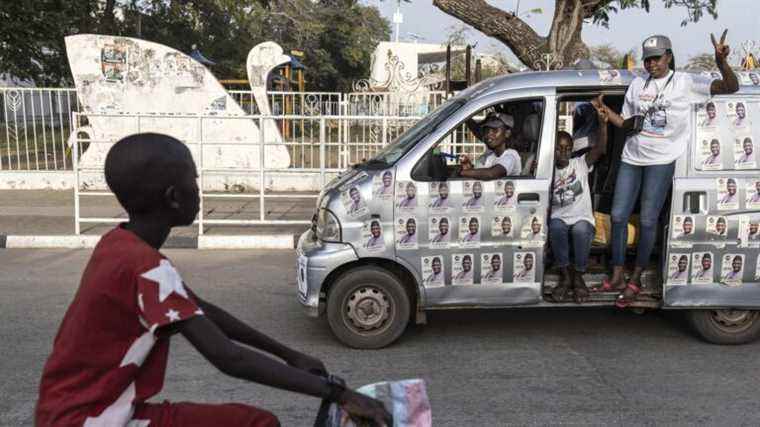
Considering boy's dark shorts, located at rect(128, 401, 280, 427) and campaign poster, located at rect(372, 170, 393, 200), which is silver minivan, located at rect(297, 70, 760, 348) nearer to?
campaign poster, located at rect(372, 170, 393, 200)

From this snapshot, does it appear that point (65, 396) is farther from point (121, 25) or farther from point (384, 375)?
point (121, 25)

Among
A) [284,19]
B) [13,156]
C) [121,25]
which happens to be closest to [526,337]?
[13,156]

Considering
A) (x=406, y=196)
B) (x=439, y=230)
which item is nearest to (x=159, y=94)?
(x=406, y=196)

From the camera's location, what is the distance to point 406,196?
208 inches

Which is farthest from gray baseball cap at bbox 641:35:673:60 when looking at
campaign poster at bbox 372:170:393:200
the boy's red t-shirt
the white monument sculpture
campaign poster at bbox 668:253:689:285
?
the white monument sculpture

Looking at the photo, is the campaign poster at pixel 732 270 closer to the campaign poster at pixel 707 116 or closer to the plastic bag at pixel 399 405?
the campaign poster at pixel 707 116

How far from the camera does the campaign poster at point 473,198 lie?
5320 mm

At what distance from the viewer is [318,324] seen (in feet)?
20.3

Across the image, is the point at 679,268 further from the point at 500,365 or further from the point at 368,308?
the point at 368,308

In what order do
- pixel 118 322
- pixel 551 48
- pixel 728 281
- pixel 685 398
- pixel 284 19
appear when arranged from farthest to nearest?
pixel 284 19, pixel 551 48, pixel 728 281, pixel 685 398, pixel 118 322

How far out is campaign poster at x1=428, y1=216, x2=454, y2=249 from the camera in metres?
5.32

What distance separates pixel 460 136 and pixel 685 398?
5.67 metres

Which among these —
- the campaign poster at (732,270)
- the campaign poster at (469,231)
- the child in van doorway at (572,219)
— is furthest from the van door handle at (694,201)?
the campaign poster at (469,231)

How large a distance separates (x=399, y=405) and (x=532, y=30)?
1048 cm
